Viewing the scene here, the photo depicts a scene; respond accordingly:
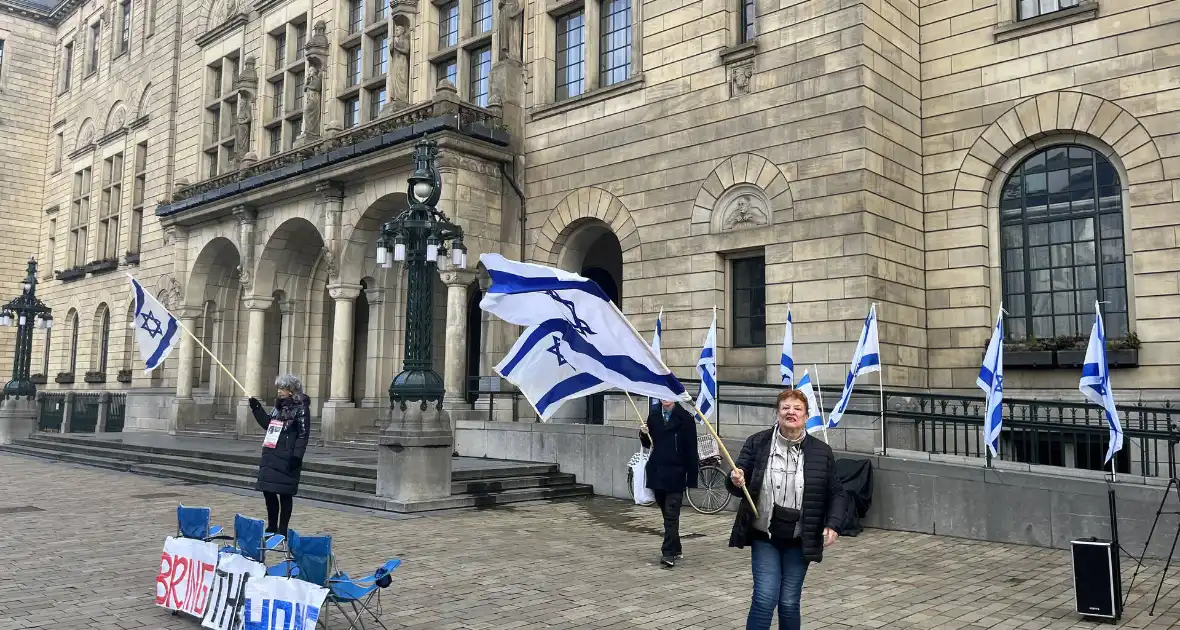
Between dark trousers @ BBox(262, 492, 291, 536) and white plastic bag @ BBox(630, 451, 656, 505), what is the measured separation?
4680 millimetres

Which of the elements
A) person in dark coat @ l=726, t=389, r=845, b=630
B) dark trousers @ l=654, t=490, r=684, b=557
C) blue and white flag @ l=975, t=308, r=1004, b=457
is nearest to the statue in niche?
blue and white flag @ l=975, t=308, r=1004, b=457

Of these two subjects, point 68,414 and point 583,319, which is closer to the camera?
point 583,319

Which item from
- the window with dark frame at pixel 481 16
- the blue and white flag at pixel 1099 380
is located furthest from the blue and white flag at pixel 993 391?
the window with dark frame at pixel 481 16

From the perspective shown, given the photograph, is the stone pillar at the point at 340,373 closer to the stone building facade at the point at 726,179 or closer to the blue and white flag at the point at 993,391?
the stone building facade at the point at 726,179

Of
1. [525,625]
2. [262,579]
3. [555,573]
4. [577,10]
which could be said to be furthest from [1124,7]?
[262,579]

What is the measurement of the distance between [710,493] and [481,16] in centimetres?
1427

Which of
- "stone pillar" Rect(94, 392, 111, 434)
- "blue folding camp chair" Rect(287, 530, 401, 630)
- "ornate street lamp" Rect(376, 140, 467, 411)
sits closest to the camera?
"blue folding camp chair" Rect(287, 530, 401, 630)

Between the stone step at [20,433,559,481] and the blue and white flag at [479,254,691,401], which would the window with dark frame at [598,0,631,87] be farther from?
the blue and white flag at [479,254,691,401]

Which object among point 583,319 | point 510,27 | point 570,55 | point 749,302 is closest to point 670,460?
point 583,319

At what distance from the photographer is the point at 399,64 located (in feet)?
78.4

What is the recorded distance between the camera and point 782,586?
19.1ft

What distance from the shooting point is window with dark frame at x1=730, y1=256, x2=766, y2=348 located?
17.2m

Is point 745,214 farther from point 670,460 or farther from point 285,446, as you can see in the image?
point 285,446

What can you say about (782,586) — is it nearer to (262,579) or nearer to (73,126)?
(262,579)
